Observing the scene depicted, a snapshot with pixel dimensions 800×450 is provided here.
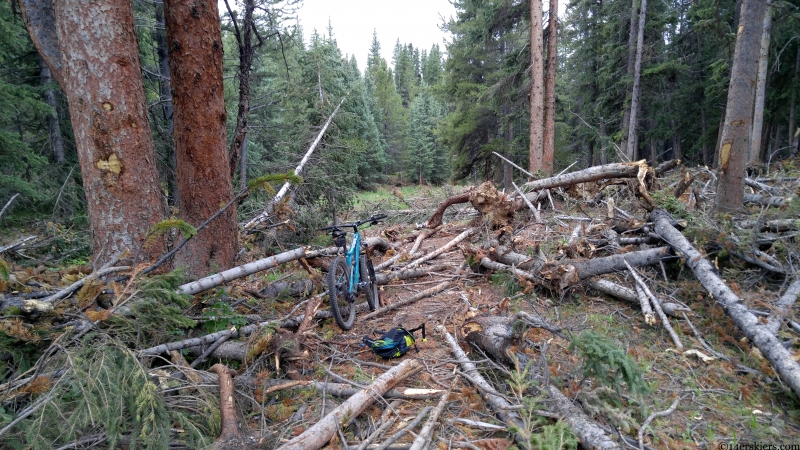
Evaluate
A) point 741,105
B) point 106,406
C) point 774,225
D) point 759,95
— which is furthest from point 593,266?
point 759,95

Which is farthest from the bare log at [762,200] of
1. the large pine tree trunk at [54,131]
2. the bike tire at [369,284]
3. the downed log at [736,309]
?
the large pine tree trunk at [54,131]

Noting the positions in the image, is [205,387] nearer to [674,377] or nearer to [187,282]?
[187,282]

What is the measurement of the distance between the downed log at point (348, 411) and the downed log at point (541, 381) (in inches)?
25.6

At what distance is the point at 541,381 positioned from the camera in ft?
9.55

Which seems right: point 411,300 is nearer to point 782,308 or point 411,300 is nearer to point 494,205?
point 494,205

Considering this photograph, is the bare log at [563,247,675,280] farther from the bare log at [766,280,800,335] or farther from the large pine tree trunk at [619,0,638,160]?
the large pine tree trunk at [619,0,638,160]

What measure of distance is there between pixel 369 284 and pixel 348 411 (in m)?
2.19

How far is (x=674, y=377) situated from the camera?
3230 mm

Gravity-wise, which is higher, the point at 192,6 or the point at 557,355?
the point at 192,6

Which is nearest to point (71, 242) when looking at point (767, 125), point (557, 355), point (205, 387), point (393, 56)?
point (205, 387)

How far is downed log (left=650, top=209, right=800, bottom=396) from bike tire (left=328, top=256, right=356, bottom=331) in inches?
149

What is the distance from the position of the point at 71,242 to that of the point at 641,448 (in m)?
9.68

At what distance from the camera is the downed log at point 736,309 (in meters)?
2.95

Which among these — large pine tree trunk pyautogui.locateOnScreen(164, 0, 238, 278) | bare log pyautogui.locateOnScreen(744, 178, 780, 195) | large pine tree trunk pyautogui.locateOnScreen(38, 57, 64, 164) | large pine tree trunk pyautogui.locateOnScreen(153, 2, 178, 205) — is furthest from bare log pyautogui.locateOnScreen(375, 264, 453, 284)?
large pine tree trunk pyautogui.locateOnScreen(38, 57, 64, 164)
